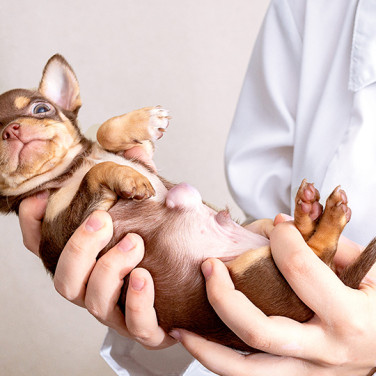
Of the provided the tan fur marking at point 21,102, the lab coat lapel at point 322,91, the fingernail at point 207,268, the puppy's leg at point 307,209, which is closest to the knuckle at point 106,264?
the fingernail at point 207,268

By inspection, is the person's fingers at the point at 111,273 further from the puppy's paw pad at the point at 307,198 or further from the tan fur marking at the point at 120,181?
the puppy's paw pad at the point at 307,198

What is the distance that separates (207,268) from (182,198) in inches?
8.3

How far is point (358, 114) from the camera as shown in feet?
4.84

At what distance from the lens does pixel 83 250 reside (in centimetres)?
116

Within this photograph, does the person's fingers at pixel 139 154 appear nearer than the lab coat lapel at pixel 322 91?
Yes

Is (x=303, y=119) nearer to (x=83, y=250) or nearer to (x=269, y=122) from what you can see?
(x=269, y=122)

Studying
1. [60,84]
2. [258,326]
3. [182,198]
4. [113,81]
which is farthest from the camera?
[113,81]

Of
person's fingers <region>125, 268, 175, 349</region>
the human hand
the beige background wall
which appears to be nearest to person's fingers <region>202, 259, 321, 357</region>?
the human hand

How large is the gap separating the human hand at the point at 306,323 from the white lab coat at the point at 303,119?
0.43 meters

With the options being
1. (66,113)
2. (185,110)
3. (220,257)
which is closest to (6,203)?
(66,113)

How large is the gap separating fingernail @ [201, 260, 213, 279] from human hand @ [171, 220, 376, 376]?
1 centimetres

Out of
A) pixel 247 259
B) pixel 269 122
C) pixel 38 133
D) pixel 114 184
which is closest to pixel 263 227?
pixel 247 259

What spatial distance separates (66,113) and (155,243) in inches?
20.7

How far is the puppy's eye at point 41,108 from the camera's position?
1425mm
